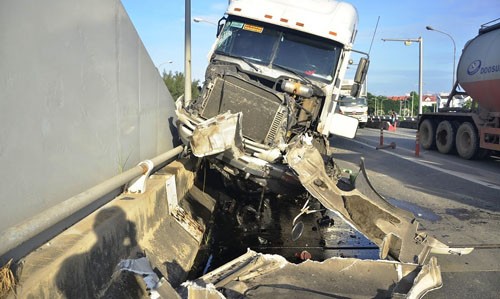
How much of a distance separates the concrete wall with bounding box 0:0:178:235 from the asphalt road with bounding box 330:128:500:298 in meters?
3.27

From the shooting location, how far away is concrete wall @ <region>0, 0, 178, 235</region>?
2.47 m

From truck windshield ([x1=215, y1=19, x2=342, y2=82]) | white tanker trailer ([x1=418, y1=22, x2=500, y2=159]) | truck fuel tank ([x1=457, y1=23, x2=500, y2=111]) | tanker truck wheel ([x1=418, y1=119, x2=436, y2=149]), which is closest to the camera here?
truck windshield ([x1=215, y1=19, x2=342, y2=82])

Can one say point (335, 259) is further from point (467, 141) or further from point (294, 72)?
point (467, 141)

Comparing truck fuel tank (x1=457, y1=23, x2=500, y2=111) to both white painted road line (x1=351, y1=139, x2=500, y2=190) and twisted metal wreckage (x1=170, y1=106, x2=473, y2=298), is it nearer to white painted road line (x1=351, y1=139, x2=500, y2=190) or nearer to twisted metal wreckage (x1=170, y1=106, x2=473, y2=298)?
white painted road line (x1=351, y1=139, x2=500, y2=190)

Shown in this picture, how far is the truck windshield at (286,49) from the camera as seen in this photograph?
7.30 metres

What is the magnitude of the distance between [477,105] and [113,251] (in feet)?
48.4

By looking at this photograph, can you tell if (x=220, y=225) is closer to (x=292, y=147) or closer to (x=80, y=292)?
(x=292, y=147)

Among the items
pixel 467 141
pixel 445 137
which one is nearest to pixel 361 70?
pixel 467 141

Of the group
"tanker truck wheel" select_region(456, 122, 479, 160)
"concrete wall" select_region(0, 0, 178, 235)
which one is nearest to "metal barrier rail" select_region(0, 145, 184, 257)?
"concrete wall" select_region(0, 0, 178, 235)

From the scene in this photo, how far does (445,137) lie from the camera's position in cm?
1709

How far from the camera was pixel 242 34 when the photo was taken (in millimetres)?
7672

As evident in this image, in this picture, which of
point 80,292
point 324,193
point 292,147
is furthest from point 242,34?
point 80,292

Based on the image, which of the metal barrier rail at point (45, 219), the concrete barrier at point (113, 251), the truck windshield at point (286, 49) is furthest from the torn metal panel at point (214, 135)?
the truck windshield at point (286, 49)

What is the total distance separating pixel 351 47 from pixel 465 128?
9802mm
